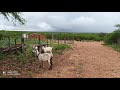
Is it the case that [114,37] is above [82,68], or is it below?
above

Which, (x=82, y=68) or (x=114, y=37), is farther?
(x=114, y=37)

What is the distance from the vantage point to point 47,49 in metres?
10.9

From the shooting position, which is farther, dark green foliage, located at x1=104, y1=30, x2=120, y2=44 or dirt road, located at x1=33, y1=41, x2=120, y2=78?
dark green foliage, located at x1=104, y1=30, x2=120, y2=44

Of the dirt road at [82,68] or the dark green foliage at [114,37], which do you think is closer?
the dirt road at [82,68]
